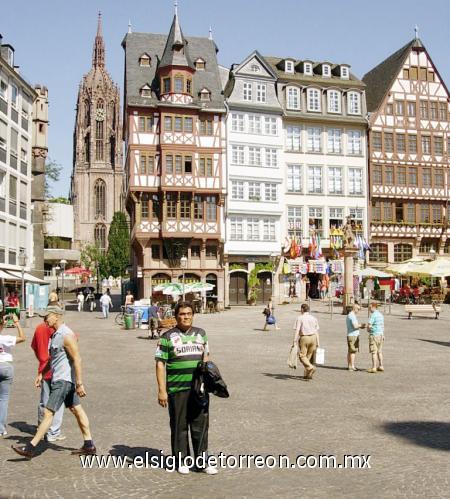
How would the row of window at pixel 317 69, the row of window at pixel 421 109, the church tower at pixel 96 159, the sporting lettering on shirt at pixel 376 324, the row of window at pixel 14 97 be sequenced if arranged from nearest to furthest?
the sporting lettering on shirt at pixel 376 324, the row of window at pixel 14 97, the row of window at pixel 421 109, the row of window at pixel 317 69, the church tower at pixel 96 159

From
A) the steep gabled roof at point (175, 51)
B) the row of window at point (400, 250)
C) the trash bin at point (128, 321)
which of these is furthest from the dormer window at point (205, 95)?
the trash bin at point (128, 321)

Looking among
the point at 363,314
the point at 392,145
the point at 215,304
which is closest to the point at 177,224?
the point at 215,304

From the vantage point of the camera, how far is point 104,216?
122m

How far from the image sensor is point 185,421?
6.81 metres

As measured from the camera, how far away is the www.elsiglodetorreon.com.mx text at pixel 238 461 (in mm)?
Result: 7273

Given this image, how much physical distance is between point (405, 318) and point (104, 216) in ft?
311

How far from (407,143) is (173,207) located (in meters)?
19.4

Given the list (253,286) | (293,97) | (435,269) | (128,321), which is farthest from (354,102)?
(128,321)

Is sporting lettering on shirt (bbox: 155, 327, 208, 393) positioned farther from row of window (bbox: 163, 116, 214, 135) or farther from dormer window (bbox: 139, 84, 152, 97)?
dormer window (bbox: 139, 84, 152, 97)

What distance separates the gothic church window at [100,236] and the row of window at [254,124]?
77527 mm

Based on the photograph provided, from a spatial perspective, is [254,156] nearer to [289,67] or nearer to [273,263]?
[273,263]

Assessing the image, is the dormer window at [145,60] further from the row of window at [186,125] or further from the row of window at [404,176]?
the row of window at [404,176]

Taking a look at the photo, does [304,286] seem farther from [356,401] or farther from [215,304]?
[356,401]

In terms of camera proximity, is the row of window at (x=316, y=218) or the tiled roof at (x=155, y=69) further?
the row of window at (x=316, y=218)
